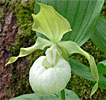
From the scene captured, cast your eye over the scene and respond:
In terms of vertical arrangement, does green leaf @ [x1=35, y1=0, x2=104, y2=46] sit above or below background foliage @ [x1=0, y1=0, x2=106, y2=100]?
above

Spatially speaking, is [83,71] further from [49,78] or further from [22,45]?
[22,45]

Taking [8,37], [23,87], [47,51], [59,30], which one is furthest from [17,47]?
[59,30]

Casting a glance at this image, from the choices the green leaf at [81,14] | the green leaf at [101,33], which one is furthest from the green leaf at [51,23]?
the green leaf at [101,33]

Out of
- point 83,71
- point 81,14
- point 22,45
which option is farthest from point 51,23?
point 22,45

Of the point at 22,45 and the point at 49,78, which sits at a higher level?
the point at 49,78

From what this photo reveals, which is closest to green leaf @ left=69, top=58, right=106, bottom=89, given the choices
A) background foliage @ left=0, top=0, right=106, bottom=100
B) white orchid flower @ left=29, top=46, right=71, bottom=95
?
white orchid flower @ left=29, top=46, right=71, bottom=95

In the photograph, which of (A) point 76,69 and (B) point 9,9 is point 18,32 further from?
(A) point 76,69

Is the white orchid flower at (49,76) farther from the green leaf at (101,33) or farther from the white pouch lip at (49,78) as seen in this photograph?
the green leaf at (101,33)

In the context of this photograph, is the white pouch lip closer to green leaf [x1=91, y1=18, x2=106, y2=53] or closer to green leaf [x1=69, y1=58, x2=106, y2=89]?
green leaf [x1=69, y1=58, x2=106, y2=89]
